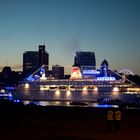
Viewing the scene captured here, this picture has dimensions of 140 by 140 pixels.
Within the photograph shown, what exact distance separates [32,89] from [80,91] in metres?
11.8

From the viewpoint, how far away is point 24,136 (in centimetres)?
1351

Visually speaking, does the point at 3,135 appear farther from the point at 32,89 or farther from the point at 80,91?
the point at 32,89

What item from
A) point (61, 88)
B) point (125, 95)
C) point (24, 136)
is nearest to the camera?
point (24, 136)

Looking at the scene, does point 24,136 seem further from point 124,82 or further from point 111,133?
point 124,82

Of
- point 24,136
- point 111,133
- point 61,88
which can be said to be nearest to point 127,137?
point 111,133

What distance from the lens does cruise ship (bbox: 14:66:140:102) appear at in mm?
82062

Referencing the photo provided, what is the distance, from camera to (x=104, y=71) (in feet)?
328

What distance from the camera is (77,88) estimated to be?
281 feet

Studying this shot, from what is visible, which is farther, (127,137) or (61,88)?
(61,88)

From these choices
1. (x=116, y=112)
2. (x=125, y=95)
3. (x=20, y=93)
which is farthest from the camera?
(x=20, y=93)

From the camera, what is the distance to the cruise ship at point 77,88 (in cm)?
8206

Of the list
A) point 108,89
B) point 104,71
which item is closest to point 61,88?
point 108,89

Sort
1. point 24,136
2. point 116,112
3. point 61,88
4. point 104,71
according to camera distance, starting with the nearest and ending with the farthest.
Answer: point 24,136, point 116,112, point 61,88, point 104,71

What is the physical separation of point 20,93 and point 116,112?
79.7m
